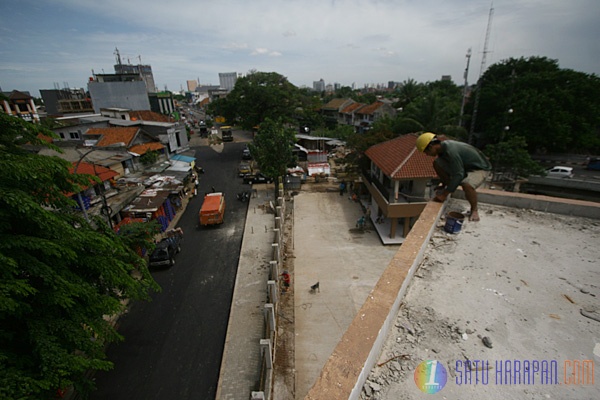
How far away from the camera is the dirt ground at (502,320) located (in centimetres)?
236

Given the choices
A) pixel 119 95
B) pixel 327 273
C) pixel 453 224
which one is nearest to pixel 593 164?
pixel 327 273

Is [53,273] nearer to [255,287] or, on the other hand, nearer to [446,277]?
[446,277]

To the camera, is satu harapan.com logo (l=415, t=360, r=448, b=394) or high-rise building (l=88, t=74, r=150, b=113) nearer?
satu harapan.com logo (l=415, t=360, r=448, b=394)

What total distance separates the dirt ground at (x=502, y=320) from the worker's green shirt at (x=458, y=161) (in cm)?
98

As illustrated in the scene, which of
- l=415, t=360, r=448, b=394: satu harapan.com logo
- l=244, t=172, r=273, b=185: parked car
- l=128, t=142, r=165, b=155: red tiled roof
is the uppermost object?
l=415, t=360, r=448, b=394: satu harapan.com logo

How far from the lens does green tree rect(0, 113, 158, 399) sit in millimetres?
4668

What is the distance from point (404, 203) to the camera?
16484 mm

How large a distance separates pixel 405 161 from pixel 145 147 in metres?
23.1

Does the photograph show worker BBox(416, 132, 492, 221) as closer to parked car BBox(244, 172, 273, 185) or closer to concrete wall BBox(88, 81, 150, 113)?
→ parked car BBox(244, 172, 273, 185)

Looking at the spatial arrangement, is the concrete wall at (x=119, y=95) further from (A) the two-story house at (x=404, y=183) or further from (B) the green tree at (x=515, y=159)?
(B) the green tree at (x=515, y=159)

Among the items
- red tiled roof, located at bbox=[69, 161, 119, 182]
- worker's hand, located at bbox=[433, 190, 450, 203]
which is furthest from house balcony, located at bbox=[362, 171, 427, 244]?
red tiled roof, located at bbox=[69, 161, 119, 182]

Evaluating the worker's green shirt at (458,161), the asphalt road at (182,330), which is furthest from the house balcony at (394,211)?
the worker's green shirt at (458,161)

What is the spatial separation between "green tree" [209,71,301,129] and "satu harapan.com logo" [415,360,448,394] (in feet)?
118

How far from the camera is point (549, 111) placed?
88.7ft
